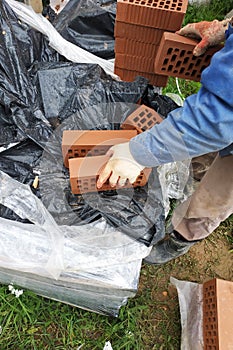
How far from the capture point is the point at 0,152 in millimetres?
1215

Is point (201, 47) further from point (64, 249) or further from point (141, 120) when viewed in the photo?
point (64, 249)

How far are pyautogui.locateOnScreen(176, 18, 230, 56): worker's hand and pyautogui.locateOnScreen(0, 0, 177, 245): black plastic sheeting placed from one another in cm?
27

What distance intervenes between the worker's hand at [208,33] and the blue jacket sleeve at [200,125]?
0.27m

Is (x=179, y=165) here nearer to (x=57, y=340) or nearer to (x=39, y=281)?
(x=39, y=281)

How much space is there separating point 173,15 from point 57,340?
1141 millimetres

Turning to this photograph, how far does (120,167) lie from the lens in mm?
947

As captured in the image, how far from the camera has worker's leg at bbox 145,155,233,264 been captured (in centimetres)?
113

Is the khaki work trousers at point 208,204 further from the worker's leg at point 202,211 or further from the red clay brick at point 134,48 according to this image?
the red clay brick at point 134,48

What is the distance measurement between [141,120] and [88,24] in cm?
61

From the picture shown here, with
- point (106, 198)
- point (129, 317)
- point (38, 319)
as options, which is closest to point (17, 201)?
point (106, 198)

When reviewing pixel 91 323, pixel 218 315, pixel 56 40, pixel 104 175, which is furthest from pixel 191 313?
pixel 56 40

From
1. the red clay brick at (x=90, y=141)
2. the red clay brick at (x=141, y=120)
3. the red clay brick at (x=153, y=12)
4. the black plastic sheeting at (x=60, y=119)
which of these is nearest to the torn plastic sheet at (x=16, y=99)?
the black plastic sheeting at (x=60, y=119)

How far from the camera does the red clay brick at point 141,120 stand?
1.15m

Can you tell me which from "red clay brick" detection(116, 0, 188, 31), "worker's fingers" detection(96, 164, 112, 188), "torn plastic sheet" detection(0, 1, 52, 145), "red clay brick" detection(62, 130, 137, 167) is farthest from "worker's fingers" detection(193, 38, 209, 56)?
"torn plastic sheet" detection(0, 1, 52, 145)
